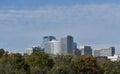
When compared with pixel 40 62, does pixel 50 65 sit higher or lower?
lower

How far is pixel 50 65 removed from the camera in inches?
3848

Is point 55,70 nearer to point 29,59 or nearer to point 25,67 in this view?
point 25,67

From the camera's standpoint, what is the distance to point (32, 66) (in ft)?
314

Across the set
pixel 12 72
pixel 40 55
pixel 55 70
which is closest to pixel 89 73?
pixel 40 55

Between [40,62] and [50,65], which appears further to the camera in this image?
[50,65]

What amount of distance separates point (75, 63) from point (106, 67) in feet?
46.2

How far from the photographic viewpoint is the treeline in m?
87.6

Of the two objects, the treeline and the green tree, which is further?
the green tree

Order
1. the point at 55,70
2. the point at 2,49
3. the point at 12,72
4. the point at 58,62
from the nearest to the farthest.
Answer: the point at 12,72
the point at 55,70
the point at 58,62
the point at 2,49

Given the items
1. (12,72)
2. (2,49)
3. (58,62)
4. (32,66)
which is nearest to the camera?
(12,72)

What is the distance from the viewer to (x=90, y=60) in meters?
108

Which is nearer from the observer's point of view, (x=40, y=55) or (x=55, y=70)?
(x=55, y=70)

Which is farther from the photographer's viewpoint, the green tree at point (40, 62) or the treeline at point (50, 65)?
the green tree at point (40, 62)

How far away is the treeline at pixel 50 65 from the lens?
87562 millimetres
